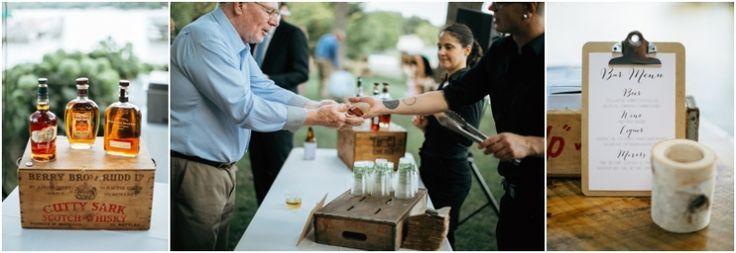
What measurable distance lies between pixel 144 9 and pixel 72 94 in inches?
16.5

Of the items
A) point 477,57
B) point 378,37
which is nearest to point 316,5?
point 378,37

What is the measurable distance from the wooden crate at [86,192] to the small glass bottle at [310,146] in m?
0.65

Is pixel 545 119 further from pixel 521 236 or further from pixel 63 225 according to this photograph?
pixel 63 225

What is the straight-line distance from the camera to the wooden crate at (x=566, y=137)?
9.66 ft

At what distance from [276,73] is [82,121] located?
67 cm

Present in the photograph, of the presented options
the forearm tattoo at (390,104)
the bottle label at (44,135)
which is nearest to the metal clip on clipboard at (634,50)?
the forearm tattoo at (390,104)

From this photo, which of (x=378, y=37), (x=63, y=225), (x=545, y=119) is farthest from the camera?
(x=378, y=37)

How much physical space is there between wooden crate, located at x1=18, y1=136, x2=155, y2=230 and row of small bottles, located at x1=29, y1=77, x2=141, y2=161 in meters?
0.05

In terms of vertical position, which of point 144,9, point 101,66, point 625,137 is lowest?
point 625,137

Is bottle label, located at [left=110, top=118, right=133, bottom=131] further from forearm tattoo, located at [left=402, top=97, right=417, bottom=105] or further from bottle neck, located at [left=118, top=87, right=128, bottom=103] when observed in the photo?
forearm tattoo, located at [left=402, top=97, right=417, bottom=105]

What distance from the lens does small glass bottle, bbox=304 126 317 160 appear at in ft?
10.2

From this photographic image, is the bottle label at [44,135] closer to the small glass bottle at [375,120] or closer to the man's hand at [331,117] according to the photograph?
the man's hand at [331,117]

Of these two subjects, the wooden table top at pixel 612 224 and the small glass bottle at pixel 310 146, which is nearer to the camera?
the wooden table top at pixel 612 224

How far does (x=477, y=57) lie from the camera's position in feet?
9.52
